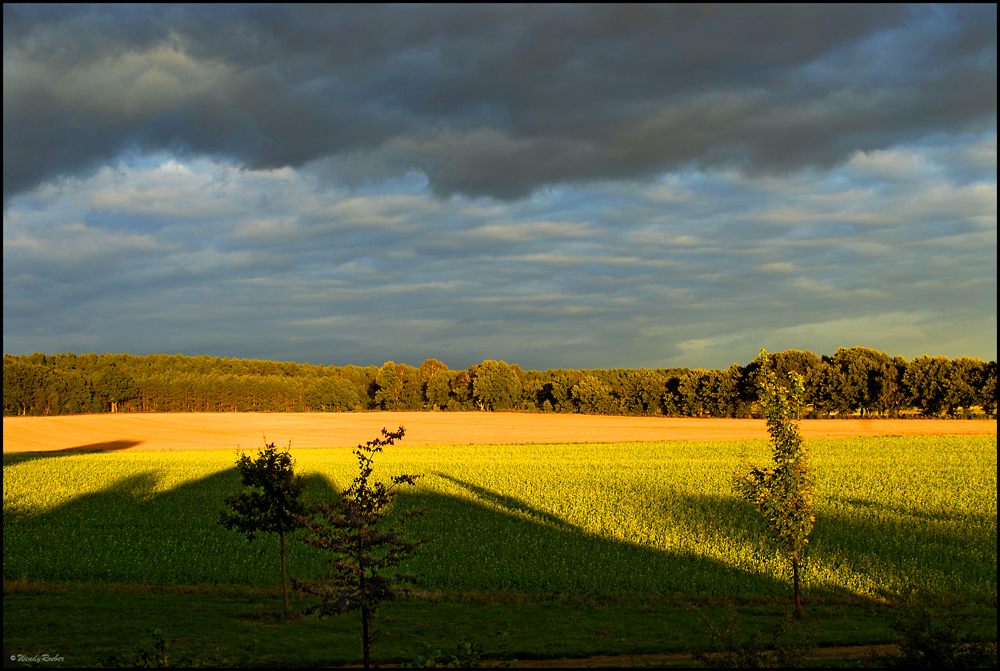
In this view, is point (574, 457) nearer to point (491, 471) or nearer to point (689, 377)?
point (491, 471)

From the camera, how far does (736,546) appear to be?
→ 102 ft

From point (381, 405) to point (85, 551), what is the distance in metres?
139

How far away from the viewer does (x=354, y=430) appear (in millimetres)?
96562

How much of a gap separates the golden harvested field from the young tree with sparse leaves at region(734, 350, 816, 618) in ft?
201

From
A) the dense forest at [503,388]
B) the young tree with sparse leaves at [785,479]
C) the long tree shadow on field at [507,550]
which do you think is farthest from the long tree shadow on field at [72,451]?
the young tree with sparse leaves at [785,479]

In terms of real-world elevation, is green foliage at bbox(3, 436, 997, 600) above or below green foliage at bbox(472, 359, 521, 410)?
below

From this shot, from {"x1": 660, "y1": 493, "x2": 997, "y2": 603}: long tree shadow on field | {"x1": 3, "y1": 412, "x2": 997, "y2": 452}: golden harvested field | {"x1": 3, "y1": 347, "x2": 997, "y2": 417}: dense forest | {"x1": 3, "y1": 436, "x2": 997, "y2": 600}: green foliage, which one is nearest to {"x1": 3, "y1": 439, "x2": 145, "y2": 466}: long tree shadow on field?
{"x1": 3, "y1": 412, "x2": 997, "y2": 452}: golden harvested field

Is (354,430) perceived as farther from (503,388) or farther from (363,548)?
(363,548)

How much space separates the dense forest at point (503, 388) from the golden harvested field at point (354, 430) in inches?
817

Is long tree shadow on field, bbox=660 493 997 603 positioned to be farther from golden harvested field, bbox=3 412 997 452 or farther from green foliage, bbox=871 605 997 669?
golden harvested field, bbox=3 412 997 452

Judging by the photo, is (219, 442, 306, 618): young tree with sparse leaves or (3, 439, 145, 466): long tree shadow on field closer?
(219, 442, 306, 618): young tree with sparse leaves

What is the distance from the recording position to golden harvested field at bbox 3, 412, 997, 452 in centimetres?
8456

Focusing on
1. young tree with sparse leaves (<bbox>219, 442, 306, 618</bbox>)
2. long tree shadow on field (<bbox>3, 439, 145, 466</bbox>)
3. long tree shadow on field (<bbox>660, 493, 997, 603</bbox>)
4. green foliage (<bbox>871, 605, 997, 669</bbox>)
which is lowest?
long tree shadow on field (<bbox>660, 493, 997, 603</bbox>)

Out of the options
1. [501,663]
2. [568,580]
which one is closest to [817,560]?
[568,580]
